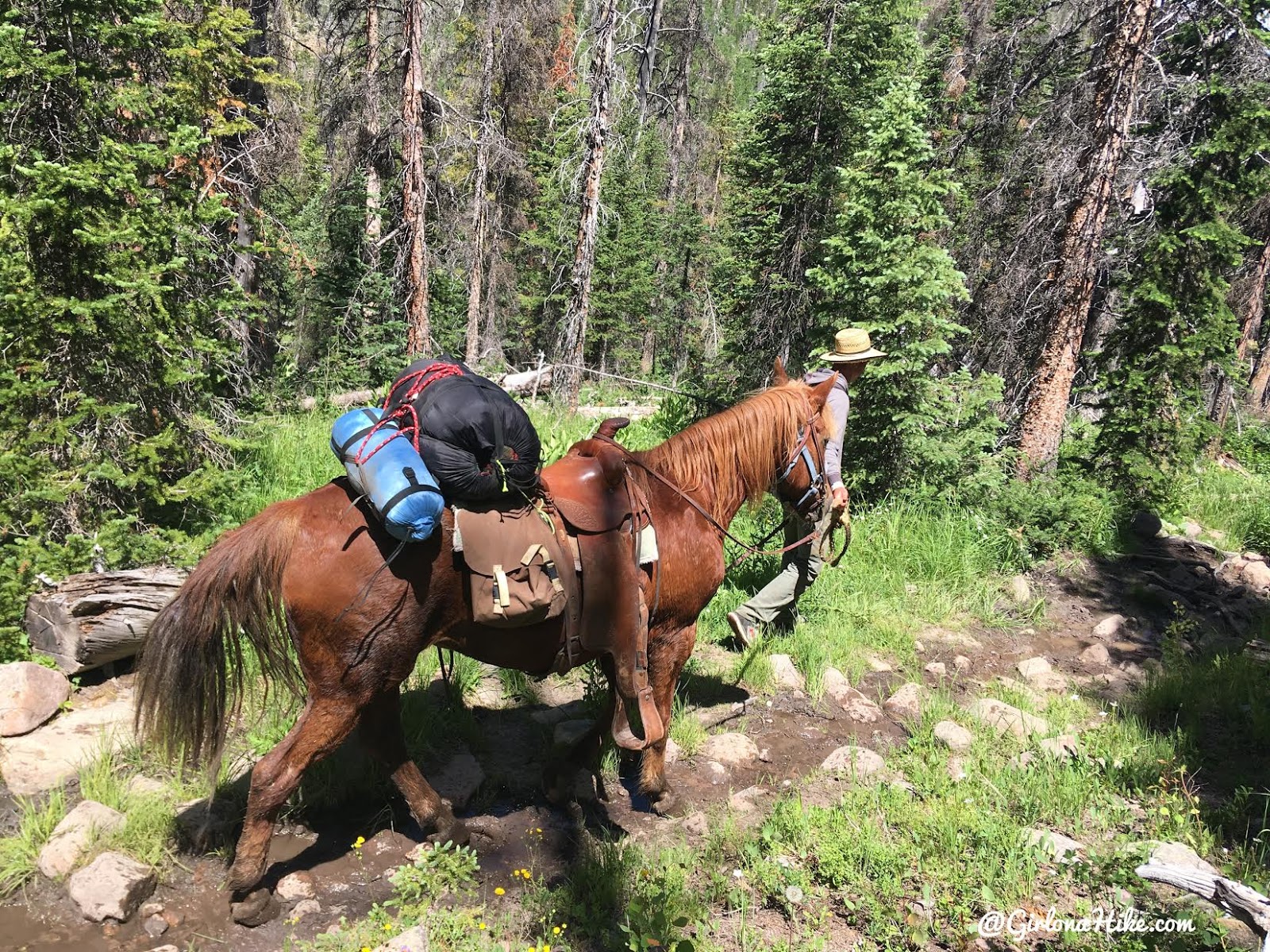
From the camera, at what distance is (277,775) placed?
131 inches

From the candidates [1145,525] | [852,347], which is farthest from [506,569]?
[1145,525]

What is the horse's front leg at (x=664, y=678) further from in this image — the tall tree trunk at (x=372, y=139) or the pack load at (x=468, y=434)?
the tall tree trunk at (x=372, y=139)

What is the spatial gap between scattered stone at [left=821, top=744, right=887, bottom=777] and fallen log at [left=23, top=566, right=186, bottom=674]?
14.5ft

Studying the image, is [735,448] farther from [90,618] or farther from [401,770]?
[90,618]

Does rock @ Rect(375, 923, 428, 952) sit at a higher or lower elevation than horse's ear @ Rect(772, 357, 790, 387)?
lower

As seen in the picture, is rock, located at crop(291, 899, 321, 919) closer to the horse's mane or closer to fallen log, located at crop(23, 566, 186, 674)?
fallen log, located at crop(23, 566, 186, 674)

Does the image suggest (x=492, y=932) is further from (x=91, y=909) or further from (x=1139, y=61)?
(x=1139, y=61)

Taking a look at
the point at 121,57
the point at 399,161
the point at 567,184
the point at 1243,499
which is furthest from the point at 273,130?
the point at 1243,499

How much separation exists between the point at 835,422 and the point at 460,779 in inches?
136

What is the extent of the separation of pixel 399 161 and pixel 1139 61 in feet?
38.6

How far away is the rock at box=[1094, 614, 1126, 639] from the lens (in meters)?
6.76

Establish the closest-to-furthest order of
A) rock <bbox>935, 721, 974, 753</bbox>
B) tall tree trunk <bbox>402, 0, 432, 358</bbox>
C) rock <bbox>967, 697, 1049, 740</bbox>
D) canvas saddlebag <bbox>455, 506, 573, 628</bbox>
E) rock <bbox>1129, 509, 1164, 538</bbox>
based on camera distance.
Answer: canvas saddlebag <bbox>455, 506, 573, 628</bbox> < rock <bbox>935, 721, 974, 753</bbox> < rock <bbox>967, 697, 1049, 740</bbox> < rock <bbox>1129, 509, 1164, 538</bbox> < tall tree trunk <bbox>402, 0, 432, 358</bbox>

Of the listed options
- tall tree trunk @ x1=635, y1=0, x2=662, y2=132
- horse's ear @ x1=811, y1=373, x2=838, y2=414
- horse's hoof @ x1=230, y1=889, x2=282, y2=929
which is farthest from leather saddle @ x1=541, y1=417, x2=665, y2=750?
tall tree trunk @ x1=635, y1=0, x2=662, y2=132

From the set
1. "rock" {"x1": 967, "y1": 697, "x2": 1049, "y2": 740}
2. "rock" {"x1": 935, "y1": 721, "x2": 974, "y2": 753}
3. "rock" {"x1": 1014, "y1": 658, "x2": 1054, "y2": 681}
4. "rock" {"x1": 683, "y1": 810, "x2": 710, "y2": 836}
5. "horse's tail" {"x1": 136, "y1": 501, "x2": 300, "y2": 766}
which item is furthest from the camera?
"rock" {"x1": 1014, "y1": 658, "x2": 1054, "y2": 681}
